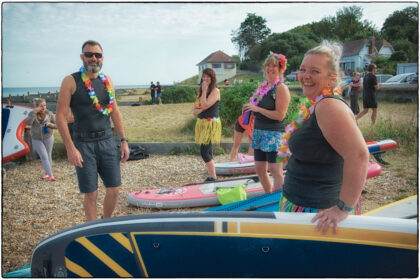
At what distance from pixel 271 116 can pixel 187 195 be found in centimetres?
185

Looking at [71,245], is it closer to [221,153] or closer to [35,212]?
[35,212]

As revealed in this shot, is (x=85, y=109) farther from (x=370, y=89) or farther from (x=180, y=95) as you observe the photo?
(x=180, y=95)

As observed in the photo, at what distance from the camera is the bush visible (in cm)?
2006

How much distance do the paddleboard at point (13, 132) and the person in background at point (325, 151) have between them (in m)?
6.95

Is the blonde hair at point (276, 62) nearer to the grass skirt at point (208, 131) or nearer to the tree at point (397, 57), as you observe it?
the grass skirt at point (208, 131)

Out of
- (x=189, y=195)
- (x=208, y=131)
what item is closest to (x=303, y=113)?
(x=189, y=195)

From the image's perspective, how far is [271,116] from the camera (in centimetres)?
338

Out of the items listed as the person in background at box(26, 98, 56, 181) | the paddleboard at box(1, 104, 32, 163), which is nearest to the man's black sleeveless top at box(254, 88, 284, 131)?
the person in background at box(26, 98, 56, 181)

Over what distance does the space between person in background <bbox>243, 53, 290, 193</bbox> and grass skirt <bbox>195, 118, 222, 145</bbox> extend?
1532 millimetres

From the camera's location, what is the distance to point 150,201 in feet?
14.5

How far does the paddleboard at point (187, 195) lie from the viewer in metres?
4.39

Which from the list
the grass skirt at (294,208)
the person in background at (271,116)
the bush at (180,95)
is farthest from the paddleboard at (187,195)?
the bush at (180,95)

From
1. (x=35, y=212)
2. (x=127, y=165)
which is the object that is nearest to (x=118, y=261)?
(x=35, y=212)

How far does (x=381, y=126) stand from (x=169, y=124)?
689cm
